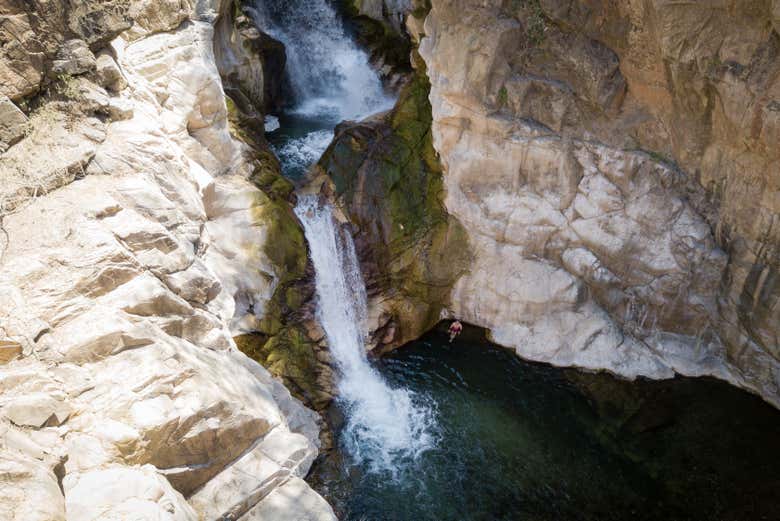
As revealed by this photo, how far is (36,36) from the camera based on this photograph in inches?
353

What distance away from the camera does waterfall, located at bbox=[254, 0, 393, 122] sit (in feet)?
61.0

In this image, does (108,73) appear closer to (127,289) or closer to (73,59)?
(73,59)

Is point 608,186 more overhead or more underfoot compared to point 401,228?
more overhead

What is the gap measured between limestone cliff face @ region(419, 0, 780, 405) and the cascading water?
17.9 ft

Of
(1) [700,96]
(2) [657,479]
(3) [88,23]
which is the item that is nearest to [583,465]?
(2) [657,479]

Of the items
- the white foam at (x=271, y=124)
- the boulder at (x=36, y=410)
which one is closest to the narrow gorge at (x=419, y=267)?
the boulder at (x=36, y=410)

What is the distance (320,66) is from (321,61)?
18 cm

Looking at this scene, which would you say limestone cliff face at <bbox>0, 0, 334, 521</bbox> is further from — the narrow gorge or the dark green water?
the dark green water

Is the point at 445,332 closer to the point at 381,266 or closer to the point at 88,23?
the point at 381,266

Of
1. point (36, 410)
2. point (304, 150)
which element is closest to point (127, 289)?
point (36, 410)

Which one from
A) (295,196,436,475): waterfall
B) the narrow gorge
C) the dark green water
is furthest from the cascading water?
the dark green water

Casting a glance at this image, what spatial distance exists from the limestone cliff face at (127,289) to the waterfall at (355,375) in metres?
1.27

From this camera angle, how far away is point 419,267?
1395 cm

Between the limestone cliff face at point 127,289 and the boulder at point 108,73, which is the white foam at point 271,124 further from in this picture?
the boulder at point 108,73
